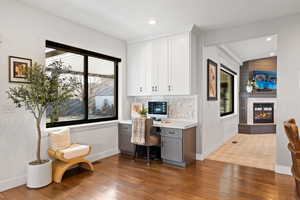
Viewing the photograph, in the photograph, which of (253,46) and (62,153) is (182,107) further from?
(253,46)

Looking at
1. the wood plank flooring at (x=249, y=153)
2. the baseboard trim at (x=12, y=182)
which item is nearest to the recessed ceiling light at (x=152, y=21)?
the wood plank flooring at (x=249, y=153)

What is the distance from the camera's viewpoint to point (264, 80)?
24.0 feet

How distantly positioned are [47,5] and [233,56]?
18.0 feet

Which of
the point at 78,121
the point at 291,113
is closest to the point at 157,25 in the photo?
the point at 78,121

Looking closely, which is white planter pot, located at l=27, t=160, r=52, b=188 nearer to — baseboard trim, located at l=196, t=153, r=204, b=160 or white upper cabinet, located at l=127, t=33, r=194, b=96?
white upper cabinet, located at l=127, t=33, r=194, b=96

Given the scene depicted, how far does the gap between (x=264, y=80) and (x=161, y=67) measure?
5344 millimetres

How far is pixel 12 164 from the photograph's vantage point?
8.87ft

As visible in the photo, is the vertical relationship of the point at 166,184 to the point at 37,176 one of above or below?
below

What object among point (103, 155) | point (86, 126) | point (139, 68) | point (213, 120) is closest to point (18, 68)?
point (86, 126)

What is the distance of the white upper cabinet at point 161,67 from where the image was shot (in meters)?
3.81

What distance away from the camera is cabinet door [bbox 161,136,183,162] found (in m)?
3.50

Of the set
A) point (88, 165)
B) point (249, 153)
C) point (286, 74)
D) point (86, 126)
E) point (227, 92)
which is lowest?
point (249, 153)

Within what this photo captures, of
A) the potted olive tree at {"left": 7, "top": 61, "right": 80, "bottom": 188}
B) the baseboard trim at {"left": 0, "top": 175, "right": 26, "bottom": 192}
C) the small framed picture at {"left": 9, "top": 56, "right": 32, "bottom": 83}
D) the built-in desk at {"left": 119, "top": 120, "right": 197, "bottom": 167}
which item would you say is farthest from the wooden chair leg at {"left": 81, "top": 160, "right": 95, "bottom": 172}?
the small framed picture at {"left": 9, "top": 56, "right": 32, "bottom": 83}

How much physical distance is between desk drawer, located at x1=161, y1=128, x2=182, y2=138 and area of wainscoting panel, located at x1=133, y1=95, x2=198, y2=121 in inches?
27.7
